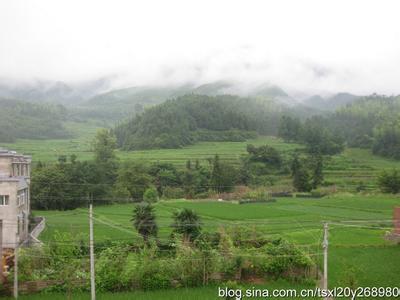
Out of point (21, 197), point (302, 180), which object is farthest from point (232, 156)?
point (21, 197)

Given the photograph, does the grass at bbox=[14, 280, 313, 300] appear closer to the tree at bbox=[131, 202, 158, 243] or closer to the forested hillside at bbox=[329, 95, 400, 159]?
the tree at bbox=[131, 202, 158, 243]

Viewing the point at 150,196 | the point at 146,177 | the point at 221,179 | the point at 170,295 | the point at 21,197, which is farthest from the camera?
the point at 221,179

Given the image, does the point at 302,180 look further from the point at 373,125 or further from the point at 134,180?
the point at 373,125

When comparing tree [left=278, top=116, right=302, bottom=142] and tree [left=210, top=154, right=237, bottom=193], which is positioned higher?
tree [left=278, top=116, right=302, bottom=142]

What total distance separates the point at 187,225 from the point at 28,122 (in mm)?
108338

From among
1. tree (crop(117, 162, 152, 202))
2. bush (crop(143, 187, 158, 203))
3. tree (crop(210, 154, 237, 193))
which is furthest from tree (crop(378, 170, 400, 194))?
tree (crop(117, 162, 152, 202))

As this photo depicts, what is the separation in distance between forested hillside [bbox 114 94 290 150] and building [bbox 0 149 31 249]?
6560 centimetres

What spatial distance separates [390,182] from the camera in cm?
6134

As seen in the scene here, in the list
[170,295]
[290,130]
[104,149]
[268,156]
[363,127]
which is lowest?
[170,295]

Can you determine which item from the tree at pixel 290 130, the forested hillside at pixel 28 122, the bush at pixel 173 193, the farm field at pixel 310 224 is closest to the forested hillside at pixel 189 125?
the tree at pixel 290 130

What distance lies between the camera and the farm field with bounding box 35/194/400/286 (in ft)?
83.3

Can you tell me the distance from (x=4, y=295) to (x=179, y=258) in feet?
25.4

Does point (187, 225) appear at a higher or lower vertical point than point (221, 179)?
lower

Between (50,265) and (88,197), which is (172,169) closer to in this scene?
(88,197)
